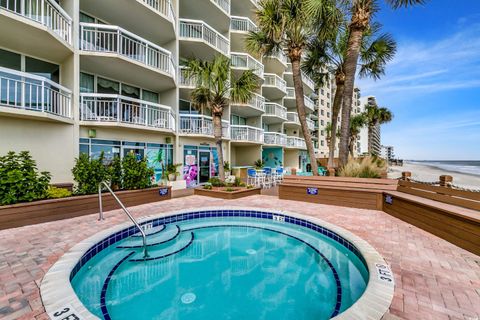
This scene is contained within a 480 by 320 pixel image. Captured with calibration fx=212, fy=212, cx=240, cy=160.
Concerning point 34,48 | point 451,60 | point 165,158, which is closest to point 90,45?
point 34,48

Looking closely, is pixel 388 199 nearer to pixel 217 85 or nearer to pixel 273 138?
pixel 217 85

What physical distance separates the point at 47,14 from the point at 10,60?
220 cm

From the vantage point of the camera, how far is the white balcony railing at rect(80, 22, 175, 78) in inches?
353

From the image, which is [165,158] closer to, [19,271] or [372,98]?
[19,271]

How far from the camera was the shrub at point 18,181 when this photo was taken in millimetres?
5246

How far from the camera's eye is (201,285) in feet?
11.3

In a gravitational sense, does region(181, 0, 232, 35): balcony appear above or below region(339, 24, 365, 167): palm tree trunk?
above

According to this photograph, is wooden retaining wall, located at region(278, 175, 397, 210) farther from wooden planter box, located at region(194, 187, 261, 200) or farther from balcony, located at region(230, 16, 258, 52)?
balcony, located at region(230, 16, 258, 52)

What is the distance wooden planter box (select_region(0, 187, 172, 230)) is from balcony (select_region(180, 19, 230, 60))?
9.83m

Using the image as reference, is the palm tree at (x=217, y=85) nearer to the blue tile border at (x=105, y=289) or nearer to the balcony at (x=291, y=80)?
the blue tile border at (x=105, y=289)

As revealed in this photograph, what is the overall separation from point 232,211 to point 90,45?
9.32 m

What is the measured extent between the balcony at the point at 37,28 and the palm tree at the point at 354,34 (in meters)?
10.9

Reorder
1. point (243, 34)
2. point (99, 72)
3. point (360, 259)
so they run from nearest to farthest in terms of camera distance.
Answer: point (360, 259) < point (99, 72) < point (243, 34)

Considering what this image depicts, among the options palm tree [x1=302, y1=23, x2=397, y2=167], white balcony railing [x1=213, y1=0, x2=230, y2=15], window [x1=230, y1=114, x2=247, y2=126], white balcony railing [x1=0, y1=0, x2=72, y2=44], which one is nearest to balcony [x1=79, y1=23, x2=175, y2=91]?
white balcony railing [x1=0, y1=0, x2=72, y2=44]
